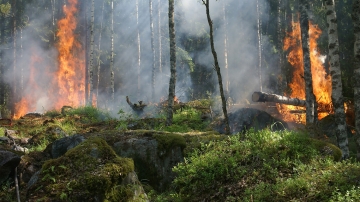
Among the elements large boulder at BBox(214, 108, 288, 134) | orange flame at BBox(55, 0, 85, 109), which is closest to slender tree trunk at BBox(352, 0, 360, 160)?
large boulder at BBox(214, 108, 288, 134)

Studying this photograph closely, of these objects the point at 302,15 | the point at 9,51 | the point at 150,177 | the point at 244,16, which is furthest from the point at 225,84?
the point at 150,177

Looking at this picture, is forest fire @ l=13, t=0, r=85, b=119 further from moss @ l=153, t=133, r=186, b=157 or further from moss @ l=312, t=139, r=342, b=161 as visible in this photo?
moss @ l=312, t=139, r=342, b=161

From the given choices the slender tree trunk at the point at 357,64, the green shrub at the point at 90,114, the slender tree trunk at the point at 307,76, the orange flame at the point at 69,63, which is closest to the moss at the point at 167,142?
the slender tree trunk at the point at 357,64

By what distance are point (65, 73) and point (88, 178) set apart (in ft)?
97.2

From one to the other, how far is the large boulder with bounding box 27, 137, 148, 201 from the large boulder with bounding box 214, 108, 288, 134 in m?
8.83

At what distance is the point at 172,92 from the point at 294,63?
15.5m

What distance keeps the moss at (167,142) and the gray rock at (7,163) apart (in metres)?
3.36

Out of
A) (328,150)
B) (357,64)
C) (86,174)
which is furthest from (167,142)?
(357,64)

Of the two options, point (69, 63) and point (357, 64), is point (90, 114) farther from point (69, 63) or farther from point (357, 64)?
point (69, 63)

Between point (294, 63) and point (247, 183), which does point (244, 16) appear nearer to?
point (294, 63)

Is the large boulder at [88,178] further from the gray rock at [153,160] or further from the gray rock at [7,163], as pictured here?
the gray rock at [7,163]

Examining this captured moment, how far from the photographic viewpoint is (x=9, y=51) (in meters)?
32.5

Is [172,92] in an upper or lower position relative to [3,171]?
upper

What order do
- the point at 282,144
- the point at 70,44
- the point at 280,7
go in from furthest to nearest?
the point at 70,44
the point at 280,7
the point at 282,144
